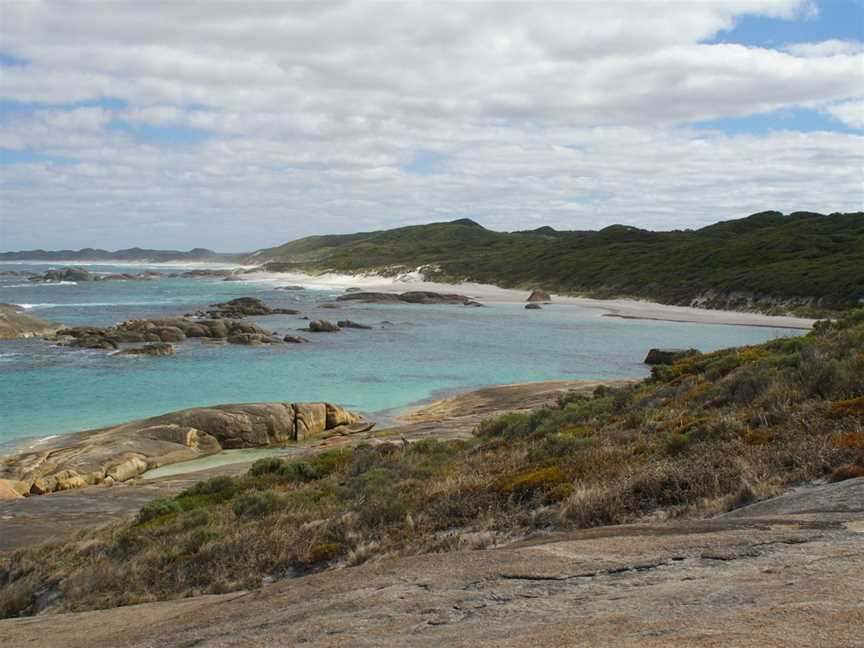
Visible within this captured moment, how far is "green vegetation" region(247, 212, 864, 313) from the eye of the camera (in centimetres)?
7269

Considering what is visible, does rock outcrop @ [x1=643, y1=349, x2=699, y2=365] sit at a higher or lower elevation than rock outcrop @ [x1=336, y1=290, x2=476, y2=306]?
lower

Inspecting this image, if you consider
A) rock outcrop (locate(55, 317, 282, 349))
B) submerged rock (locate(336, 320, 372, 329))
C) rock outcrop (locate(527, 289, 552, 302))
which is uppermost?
rock outcrop (locate(527, 289, 552, 302))

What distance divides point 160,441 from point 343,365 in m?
21.2

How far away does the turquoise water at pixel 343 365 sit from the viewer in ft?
110

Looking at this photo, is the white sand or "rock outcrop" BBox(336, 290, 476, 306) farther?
"rock outcrop" BBox(336, 290, 476, 306)

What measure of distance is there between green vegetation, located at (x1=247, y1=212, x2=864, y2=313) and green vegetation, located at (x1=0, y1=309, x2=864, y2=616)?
5909 centimetres

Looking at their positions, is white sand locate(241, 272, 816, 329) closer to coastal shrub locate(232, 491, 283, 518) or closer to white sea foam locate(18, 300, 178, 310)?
white sea foam locate(18, 300, 178, 310)

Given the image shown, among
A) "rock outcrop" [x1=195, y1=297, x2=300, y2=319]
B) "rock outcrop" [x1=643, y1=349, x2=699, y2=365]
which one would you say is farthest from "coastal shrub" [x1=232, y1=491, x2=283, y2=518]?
"rock outcrop" [x1=195, y1=297, x2=300, y2=319]

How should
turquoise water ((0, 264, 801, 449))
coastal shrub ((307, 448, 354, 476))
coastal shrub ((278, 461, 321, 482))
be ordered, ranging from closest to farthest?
1. coastal shrub ((278, 461, 321, 482))
2. coastal shrub ((307, 448, 354, 476))
3. turquoise water ((0, 264, 801, 449))

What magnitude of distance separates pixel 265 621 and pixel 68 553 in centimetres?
688

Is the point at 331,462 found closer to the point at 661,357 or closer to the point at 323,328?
the point at 661,357

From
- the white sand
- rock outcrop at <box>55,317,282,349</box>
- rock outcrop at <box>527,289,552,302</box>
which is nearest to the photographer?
rock outcrop at <box>55,317,282,349</box>

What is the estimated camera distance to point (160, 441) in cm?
2436

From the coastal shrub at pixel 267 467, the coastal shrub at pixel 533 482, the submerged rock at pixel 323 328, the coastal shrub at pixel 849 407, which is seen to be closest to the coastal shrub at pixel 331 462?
the coastal shrub at pixel 267 467
